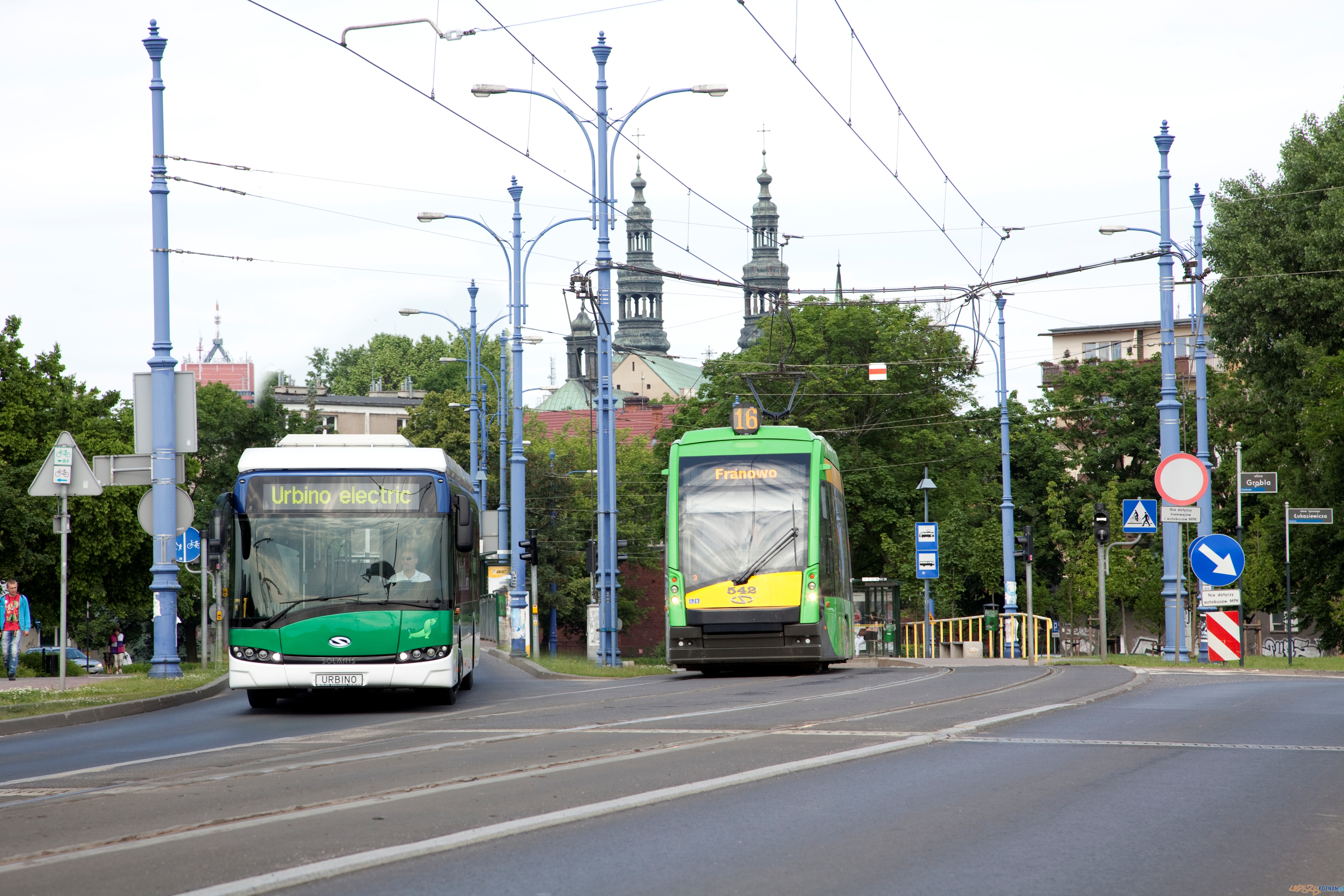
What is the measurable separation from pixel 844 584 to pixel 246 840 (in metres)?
19.0

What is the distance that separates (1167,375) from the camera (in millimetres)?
29656

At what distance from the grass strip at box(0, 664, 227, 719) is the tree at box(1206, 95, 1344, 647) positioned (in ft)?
89.6

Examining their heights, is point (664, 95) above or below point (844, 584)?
above

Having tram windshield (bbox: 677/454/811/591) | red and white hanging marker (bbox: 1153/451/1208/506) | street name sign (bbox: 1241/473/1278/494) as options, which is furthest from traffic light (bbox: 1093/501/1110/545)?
tram windshield (bbox: 677/454/811/591)

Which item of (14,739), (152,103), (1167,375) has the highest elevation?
(152,103)

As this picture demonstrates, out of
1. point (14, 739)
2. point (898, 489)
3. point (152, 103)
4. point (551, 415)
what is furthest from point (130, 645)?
point (14, 739)

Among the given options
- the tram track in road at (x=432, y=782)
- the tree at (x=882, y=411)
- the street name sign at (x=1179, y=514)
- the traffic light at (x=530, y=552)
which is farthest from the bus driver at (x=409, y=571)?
the tree at (x=882, y=411)

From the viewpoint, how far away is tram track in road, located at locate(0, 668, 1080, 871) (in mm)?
7426

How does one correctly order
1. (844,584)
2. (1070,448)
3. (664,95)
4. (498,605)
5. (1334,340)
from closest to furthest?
(844,584)
(664,95)
(1334,340)
(498,605)
(1070,448)

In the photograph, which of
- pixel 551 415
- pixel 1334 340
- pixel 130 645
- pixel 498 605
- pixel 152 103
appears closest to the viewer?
pixel 152 103

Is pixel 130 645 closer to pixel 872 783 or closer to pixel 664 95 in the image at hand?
pixel 664 95

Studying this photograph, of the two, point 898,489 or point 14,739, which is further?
point 898,489

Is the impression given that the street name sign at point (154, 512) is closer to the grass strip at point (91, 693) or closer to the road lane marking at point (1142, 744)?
the grass strip at point (91, 693)

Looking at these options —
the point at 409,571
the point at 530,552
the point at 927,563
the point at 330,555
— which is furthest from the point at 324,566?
the point at 927,563
